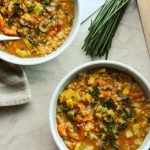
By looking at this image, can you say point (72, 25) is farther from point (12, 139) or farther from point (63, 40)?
point (12, 139)

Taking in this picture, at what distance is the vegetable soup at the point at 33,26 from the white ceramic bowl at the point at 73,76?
7.1 inches

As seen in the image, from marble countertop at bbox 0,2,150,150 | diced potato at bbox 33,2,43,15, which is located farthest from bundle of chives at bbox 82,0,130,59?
diced potato at bbox 33,2,43,15

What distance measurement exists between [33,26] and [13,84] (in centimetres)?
30

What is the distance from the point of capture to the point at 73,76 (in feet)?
8.52

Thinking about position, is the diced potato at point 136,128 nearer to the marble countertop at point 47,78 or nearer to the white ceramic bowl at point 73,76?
the white ceramic bowl at point 73,76

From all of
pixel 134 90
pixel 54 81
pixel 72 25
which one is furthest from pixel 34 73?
pixel 134 90

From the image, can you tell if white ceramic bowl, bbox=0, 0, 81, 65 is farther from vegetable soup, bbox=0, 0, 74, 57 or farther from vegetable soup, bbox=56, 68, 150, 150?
vegetable soup, bbox=56, 68, 150, 150

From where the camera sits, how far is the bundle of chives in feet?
9.07

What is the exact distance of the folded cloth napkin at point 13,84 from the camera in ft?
8.86

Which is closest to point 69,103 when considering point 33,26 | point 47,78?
point 47,78

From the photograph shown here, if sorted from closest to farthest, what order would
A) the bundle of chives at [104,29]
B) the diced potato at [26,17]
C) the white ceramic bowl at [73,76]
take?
the white ceramic bowl at [73,76], the diced potato at [26,17], the bundle of chives at [104,29]

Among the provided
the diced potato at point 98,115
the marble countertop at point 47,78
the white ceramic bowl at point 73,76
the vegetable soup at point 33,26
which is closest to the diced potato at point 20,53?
the vegetable soup at point 33,26

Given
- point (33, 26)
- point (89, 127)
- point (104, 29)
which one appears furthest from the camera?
point (104, 29)

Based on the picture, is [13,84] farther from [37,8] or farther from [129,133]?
[129,133]
